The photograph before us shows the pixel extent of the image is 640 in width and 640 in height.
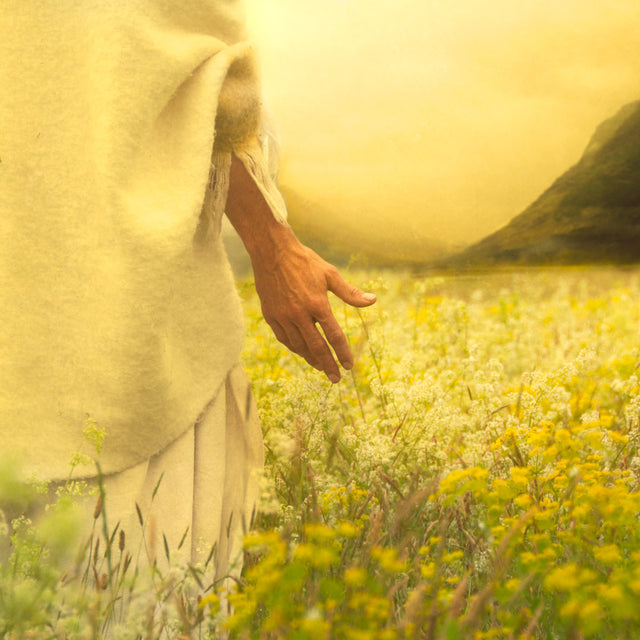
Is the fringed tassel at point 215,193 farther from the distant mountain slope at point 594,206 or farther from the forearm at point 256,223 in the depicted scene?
the distant mountain slope at point 594,206

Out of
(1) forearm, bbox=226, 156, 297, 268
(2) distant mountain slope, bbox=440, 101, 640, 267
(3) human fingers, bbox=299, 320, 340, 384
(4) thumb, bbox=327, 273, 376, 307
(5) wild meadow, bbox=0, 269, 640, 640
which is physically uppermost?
(2) distant mountain slope, bbox=440, 101, 640, 267

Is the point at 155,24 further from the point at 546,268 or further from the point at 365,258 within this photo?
the point at 546,268

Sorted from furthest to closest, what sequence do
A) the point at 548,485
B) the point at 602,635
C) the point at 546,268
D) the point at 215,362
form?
the point at 546,268, the point at 548,485, the point at 215,362, the point at 602,635

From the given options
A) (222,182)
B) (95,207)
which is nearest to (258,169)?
(222,182)

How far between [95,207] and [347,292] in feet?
1.85

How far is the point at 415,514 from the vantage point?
1.66 meters

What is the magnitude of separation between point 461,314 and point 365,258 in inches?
32.8

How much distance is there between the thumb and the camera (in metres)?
1.67

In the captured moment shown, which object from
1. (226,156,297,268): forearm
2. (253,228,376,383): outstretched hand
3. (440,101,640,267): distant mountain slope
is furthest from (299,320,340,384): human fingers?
(440,101,640,267): distant mountain slope

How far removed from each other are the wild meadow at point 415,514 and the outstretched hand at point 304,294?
26 cm

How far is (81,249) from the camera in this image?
56.1 inches

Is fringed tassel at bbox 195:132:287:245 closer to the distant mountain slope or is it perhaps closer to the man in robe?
the man in robe

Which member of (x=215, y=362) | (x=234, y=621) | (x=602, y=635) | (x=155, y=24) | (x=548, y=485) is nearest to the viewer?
(x=234, y=621)

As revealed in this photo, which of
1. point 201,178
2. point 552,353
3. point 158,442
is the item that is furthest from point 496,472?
point 552,353
